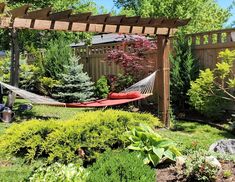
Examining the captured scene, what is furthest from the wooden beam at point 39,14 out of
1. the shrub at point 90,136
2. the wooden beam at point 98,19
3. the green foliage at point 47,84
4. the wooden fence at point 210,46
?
the green foliage at point 47,84

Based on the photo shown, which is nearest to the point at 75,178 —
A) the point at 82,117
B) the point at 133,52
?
the point at 82,117


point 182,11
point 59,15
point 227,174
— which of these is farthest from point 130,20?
point 182,11

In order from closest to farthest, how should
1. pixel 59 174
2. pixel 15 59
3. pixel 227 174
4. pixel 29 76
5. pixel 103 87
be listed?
pixel 59 174 → pixel 227 174 → pixel 15 59 → pixel 103 87 → pixel 29 76

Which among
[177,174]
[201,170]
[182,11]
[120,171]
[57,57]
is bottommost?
[177,174]

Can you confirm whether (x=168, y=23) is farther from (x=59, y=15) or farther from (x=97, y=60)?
(x=97, y=60)

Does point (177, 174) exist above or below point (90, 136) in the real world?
below

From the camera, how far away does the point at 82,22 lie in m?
6.59

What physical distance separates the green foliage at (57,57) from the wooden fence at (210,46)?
4.52 metres

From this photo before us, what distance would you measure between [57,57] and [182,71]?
4.86 m

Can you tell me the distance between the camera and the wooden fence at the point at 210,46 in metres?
8.10

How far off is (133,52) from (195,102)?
2.74m

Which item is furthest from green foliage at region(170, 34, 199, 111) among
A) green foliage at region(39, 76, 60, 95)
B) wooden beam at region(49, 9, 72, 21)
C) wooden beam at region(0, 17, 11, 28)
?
wooden beam at region(0, 17, 11, 28)

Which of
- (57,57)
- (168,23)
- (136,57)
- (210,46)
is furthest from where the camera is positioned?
(57,57)

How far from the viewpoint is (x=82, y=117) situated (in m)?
4.41
